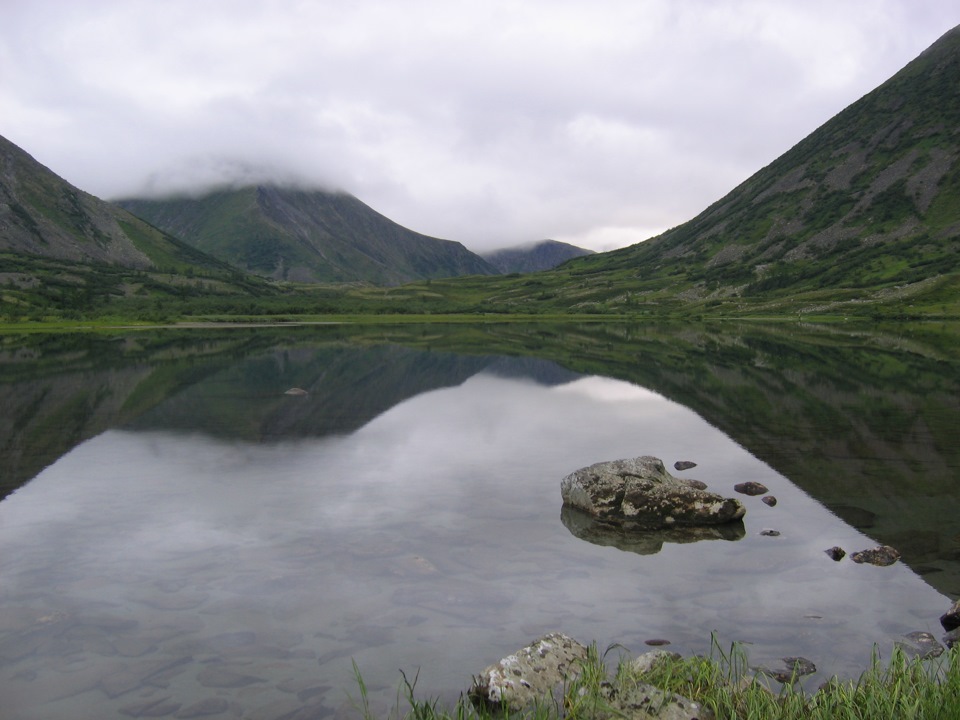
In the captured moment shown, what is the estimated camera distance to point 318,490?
27.5 meters

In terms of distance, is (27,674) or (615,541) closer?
(27,674)

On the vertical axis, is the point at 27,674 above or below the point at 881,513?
below

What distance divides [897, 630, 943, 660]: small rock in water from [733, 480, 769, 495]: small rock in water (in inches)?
472

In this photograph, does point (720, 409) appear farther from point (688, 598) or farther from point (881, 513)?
point (688, 598)

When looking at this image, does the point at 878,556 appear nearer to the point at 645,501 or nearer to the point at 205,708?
the point at 645,501

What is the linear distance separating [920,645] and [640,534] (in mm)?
8912

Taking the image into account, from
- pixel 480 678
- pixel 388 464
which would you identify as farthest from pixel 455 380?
pixel 480 678

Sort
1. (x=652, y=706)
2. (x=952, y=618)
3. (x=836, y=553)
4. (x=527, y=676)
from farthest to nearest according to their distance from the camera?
(x=836, y=553) → (x=952, y=618) → (x=527, y=676) → (x=652, y=706)

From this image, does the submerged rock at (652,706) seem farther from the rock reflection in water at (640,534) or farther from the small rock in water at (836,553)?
the small rock in water at (836,553)

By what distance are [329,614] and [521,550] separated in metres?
6.53

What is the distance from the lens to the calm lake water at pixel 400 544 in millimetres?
14492

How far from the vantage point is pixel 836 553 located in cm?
2089

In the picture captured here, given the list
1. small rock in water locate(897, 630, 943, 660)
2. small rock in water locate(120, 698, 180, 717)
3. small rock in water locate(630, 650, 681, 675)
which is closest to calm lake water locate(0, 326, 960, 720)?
small rock in water locate(120, 698, 180, 717)

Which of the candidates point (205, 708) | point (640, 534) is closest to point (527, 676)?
point (205, 708)
